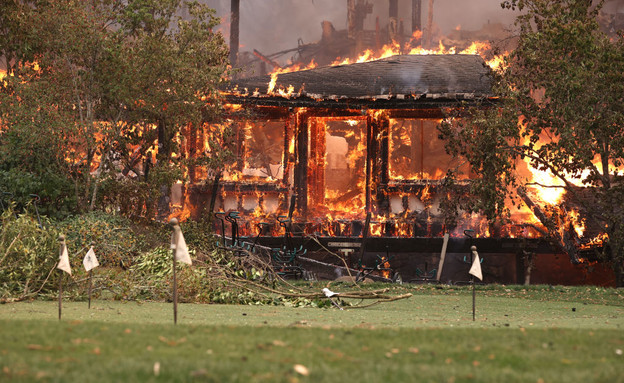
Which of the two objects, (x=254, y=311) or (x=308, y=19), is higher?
(x=308, y=19)

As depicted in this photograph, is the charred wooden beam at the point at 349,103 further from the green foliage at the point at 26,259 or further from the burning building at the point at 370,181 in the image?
the green foliage at the point at 26,259

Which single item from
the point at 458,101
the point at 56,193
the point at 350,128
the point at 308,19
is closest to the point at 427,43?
the point at 308,19

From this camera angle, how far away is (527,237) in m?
21.1

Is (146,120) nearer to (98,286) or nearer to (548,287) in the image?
(98,286)

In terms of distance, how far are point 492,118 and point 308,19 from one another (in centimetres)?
2962

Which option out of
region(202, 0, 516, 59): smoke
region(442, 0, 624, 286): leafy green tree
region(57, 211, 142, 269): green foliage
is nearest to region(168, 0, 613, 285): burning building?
region(442, 0, 624, 286): leafy green tree

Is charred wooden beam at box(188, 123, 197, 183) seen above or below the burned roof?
below

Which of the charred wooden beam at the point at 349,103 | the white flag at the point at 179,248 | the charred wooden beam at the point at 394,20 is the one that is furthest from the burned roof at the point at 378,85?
the charred wooden beam at the point at 394,20

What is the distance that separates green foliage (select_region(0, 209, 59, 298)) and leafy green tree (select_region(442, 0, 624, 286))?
9842mm

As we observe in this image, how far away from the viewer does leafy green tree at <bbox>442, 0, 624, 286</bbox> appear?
15758 mm

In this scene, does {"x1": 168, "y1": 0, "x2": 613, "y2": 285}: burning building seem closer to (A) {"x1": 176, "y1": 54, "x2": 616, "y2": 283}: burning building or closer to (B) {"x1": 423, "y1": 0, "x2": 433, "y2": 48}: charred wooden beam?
(A) {"x1": 176, "y1": 54, "x2": 616, "y2": 283}: burning building

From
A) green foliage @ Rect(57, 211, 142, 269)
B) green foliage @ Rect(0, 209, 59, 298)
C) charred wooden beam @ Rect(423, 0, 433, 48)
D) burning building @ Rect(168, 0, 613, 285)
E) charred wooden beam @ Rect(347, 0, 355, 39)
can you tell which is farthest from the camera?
charred wooden beam @ Rect(347, 0, 355, 39)

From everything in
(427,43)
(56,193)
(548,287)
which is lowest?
(548,287)

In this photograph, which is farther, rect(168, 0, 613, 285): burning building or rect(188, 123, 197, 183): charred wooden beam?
rect(188, 123, 197, 183): charred wooden beam
